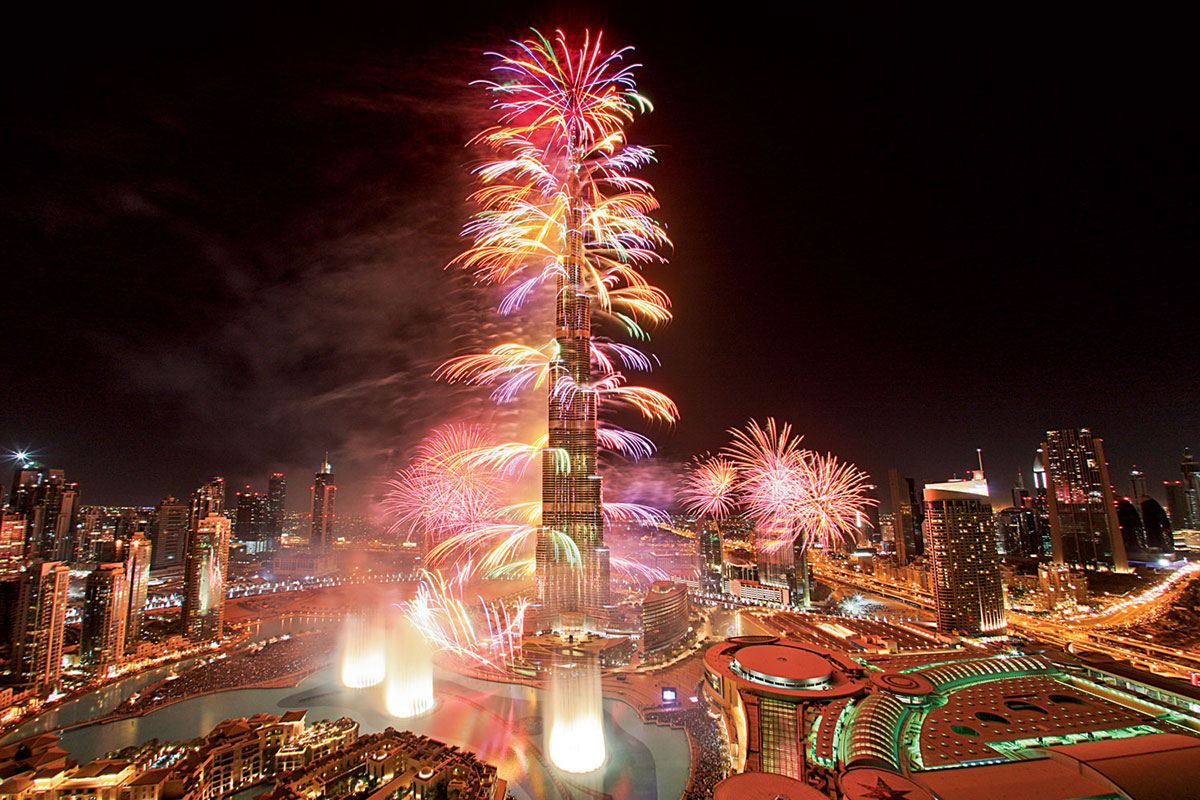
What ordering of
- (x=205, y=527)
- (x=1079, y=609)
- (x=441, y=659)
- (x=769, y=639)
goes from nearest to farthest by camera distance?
(x=769, y=639) < (x=441, y=659) < (x=1079, y=609) < (x=205, y=527)

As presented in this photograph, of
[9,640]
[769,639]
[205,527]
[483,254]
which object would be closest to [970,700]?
[769,639]

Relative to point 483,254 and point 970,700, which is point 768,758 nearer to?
point 970,700

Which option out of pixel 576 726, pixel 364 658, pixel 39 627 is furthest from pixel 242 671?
pixel 576 726

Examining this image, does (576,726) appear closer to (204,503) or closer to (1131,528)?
(204,503)

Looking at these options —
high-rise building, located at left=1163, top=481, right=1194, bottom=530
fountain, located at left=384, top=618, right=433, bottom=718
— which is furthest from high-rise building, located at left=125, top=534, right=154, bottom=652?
high-rise building, located at left=1163, top=481, right=1194, bottom=530

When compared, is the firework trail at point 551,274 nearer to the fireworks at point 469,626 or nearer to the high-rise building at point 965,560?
the fireworks at point 469,626

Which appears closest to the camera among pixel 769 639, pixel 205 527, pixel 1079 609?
pixel 769 639

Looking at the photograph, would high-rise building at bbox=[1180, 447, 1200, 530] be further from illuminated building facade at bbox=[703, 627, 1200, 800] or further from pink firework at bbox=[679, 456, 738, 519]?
pink firework at bbox=[679, 456, 738, 519]
